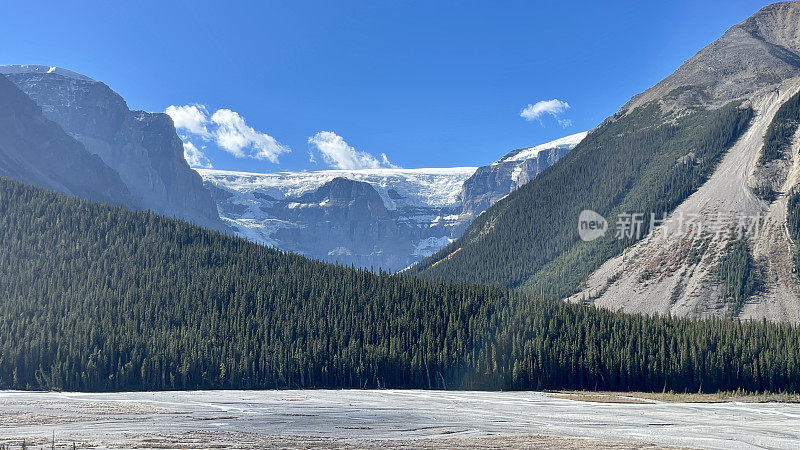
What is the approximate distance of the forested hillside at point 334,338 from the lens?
136 meters

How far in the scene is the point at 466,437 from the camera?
2514 inches

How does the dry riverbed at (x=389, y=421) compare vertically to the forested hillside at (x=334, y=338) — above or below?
below

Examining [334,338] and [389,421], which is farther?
[334,338]

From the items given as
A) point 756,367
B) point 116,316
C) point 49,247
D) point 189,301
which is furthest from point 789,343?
point 49,247

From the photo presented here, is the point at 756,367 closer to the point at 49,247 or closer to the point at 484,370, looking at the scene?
the point at 484,370

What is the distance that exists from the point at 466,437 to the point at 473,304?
107849 millimetres

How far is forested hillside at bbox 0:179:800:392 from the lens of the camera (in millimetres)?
136125

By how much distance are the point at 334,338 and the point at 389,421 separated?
7682cm

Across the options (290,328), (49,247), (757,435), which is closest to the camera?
(757,435)

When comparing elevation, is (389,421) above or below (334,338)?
below

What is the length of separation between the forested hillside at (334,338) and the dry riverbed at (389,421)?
20581 millimetres

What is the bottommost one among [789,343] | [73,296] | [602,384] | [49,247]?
[602,384]

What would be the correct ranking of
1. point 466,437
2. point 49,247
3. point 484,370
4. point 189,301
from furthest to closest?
point 49,247 → point 189,301 → point 484,370 → point 466,437

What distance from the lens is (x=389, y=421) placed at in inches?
3039
